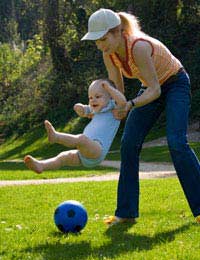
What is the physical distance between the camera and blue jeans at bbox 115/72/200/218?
5570 mm

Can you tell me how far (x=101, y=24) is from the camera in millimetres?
5293

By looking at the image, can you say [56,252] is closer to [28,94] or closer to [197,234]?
[197,234]

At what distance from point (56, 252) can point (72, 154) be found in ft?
2.84

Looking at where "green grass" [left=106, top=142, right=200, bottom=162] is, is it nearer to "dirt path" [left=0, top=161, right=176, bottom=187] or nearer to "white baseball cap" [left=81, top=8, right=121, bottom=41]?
"dirt path" [left=0, top=161, right=176, bottom=187]

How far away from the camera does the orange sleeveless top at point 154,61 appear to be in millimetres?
5496

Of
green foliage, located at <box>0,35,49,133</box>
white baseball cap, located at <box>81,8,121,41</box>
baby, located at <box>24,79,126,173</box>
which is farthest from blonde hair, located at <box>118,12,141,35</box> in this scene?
green foliage, located at <box>0,35,49,133</box>

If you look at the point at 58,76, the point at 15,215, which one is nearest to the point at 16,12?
the point at 58,76

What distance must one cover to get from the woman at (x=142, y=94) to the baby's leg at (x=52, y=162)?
59cm

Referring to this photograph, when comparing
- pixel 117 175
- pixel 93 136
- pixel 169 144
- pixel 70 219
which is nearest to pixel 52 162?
pixel 93 136

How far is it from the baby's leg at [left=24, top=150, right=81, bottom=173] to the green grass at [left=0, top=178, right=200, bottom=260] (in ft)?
2.17

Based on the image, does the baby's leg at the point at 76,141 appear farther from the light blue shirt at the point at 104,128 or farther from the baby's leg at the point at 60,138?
the light blue shirt at the point at 104,128

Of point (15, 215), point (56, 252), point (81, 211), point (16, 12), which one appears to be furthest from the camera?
point (16, 12)

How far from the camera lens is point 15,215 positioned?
743 cm

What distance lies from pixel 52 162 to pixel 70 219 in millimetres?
746
